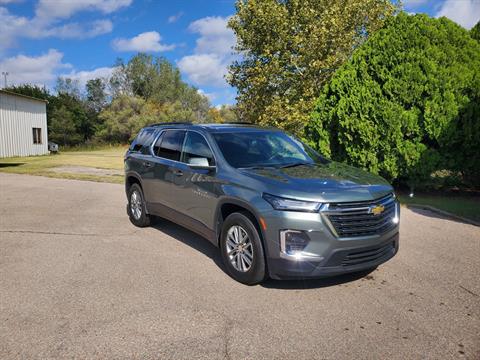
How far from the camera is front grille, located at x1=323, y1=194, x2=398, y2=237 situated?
383 cm

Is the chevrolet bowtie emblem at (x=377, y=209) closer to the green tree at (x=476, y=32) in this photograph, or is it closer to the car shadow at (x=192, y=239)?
the car shadow at (x=192, y=239)

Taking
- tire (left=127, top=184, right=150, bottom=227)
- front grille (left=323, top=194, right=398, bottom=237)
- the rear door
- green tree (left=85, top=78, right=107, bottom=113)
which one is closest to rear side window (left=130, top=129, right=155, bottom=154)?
the rear door

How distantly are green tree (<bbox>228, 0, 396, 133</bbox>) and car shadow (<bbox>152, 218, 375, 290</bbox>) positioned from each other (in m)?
10.2

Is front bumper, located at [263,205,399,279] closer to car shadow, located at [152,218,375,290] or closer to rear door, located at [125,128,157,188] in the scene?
car shadow, located at [152,218,375,290]

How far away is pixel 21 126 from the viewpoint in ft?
95.0

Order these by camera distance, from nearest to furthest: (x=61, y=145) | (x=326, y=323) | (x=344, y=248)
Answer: (x=326, y=323) < (x=344, y=248) < (x=61, y=145)

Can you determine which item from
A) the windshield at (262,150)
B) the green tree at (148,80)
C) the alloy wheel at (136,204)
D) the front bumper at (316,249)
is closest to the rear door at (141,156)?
the alloy wheel at (136,204)

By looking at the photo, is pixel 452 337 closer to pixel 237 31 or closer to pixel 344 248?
pixel 344 248

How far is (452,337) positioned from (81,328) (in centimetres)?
314

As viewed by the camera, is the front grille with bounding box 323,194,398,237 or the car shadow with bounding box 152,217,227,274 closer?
the front grille with bounding box 323,194,398,237

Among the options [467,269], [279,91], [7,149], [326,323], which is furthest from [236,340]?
[7,149]

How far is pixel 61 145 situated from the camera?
47.0 metres

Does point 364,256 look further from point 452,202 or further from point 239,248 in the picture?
point 452,202

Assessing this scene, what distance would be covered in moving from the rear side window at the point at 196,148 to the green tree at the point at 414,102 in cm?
579
